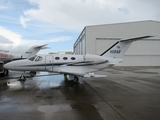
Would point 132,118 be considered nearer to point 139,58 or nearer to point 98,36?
point 98,36

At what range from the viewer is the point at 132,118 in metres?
5.00

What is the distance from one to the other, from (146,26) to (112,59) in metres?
32.7

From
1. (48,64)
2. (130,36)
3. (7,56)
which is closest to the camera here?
(48,64)

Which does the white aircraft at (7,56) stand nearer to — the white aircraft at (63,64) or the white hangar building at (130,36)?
the white aircraft at (63,64)

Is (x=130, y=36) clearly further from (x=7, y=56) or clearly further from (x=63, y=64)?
(x=7, y=56)

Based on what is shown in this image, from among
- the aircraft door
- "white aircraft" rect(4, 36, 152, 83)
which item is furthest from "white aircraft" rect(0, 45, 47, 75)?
the aircraft door

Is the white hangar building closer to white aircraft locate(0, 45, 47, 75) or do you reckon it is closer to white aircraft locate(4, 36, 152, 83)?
white aircraft locate(0, 45, 47, 75)

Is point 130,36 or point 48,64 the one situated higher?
point 130,36

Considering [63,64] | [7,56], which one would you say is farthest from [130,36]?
[7,56]

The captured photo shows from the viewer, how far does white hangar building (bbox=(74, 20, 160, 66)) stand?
1533 inches

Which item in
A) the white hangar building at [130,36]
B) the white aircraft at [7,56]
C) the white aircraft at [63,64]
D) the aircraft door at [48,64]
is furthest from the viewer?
the white hangar building at [130,36]

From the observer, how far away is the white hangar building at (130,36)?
38938 millimetres

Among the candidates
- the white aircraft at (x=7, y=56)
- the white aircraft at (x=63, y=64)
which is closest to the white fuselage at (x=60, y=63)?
the white aircraft at (x=63, y=64)

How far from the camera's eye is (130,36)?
39438 millimetres
